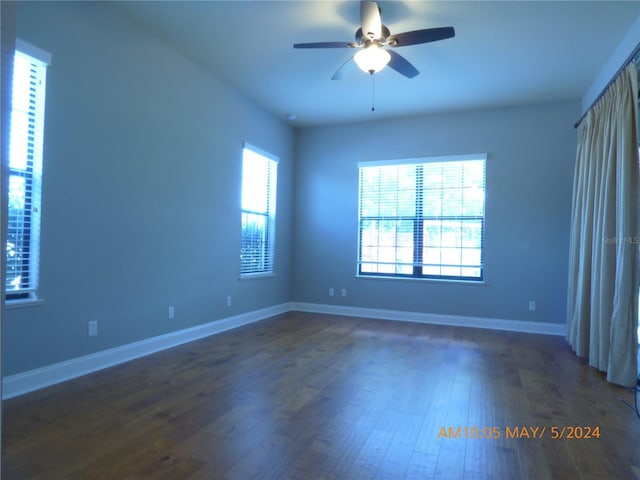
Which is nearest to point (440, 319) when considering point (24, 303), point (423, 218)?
point (423, 218)

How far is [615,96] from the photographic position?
11.1 ft

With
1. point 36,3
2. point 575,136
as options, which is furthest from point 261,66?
point 575,136

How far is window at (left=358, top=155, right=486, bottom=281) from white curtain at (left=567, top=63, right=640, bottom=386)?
159 cm

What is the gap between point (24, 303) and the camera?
2.70m

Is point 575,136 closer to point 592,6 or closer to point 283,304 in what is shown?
point 592,6

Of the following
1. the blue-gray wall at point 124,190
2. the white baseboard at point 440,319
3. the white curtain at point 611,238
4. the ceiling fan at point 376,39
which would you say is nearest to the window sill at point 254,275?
the blue-gray wall at point 124,190

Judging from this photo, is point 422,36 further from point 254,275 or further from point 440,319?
point 440,319

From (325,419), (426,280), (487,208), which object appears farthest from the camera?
(426,280)

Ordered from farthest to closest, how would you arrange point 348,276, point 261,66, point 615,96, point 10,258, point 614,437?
point 348,276
point 261,66
point 615,96
point 10,258
point 614,437

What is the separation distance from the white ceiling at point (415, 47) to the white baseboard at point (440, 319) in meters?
2.97

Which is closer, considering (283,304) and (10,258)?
(10,258)

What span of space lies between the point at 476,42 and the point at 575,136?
2.36 metres

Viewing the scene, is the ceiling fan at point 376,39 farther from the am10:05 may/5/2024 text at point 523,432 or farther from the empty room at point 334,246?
the am10:05 may/5/2024 text at point 523,432

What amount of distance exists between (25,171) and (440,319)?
5.04m
